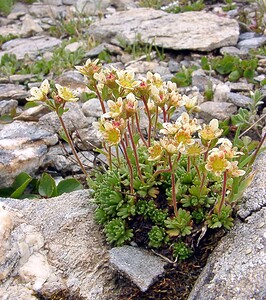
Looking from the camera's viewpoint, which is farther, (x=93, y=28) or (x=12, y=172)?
(x=93, y=28)

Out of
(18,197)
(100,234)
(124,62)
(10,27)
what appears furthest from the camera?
(10,27)

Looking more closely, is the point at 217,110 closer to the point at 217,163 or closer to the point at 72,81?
the point at 72,81

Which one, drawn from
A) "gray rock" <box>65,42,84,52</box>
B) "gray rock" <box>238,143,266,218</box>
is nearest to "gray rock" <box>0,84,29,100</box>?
"gray rock" <box>65,42,84,52</box>

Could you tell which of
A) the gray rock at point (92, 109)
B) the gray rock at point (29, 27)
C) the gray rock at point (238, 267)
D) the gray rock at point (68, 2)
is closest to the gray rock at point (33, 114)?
the gray rock at point (92, 109)

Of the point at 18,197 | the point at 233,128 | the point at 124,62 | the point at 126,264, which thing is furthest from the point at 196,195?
the point at 124,62

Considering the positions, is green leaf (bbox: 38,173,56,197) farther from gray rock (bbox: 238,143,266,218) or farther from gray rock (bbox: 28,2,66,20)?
gray rock (bbox: 28,2,66,20)

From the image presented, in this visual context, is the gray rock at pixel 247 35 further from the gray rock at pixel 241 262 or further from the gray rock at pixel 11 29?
the gray rock at pixel 241 262

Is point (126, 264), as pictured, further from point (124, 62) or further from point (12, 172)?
point (124, 62)
